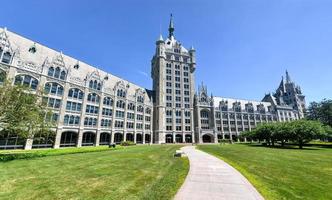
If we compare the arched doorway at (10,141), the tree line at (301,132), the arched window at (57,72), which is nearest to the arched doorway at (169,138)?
the tree line at (301,132)

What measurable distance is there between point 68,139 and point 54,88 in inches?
546

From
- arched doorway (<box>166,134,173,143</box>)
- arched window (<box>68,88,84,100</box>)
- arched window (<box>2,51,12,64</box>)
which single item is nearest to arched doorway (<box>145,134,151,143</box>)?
arched doorway (<box>166,134,173,143</box>)

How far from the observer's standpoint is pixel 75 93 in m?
46.2

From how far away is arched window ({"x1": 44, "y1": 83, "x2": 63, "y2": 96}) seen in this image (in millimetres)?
40872

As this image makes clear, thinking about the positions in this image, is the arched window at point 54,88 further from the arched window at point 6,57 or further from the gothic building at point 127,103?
the arched window at point 6,57

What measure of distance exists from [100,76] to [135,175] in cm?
5185

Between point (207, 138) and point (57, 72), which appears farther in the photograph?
point (207, 138)

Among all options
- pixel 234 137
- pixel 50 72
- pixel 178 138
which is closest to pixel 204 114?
pixel 178 138

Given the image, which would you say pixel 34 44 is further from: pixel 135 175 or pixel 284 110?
pixel 284 110

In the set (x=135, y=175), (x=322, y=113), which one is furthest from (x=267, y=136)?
(x=135, y=175)

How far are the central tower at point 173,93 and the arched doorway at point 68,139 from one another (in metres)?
32.4

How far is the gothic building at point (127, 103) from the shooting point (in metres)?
38.6

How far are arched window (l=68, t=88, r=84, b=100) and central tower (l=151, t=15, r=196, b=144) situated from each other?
33261 millimetres

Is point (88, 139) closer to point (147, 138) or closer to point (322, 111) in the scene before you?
point (147, 138)
